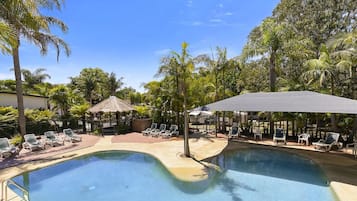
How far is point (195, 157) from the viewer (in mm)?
11578

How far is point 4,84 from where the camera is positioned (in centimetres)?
4025

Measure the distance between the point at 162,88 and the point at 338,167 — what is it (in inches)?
515

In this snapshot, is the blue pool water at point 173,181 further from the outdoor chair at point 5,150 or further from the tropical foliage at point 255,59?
the outdoor chair at point 5,150

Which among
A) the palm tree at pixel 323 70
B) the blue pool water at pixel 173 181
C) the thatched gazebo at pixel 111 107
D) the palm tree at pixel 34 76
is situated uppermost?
the palm tree at pixel 34 76

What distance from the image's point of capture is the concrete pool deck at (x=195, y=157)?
8.62 m

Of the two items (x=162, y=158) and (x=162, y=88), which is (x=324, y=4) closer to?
(x=162, y=88)

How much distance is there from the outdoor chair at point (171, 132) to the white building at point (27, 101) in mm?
17170

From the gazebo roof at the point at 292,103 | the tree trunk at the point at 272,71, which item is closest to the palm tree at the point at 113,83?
the gazebo roof at the point at 292,103

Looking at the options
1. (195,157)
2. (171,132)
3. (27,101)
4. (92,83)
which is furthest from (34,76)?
(195,157)

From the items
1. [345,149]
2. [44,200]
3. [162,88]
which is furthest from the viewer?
[162,88]

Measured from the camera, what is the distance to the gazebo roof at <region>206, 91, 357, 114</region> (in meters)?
10.4

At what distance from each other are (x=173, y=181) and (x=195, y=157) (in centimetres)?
284

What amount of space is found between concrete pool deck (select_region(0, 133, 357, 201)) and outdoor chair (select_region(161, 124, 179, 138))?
0.73 m

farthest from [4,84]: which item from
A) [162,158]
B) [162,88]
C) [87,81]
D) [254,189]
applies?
[254,189]
